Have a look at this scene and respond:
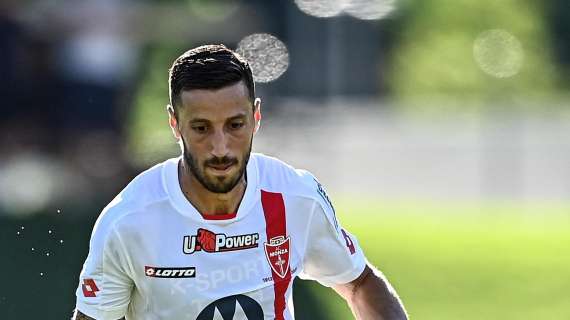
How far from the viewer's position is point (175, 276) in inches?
165

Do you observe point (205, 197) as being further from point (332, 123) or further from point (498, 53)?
point (332, 123)

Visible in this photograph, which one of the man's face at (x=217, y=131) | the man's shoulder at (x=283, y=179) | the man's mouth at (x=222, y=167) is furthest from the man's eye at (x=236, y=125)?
the man's shoulder at (x=283, y=179)

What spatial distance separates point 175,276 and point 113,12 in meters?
12.6

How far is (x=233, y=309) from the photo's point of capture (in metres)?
4.23

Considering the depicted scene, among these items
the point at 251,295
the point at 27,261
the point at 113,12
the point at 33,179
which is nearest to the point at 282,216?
the point at 251,295

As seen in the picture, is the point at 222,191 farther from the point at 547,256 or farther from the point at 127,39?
the point at 127,39

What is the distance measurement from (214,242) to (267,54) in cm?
1127

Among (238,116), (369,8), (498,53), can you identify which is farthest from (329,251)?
(498,53)

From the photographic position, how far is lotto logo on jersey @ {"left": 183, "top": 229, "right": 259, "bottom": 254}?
13.8ft

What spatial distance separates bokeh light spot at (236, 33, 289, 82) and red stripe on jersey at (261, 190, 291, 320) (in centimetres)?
893

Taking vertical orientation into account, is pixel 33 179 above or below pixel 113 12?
below

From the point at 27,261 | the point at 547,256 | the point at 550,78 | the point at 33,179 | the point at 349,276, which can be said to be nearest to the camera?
the point at 349,276

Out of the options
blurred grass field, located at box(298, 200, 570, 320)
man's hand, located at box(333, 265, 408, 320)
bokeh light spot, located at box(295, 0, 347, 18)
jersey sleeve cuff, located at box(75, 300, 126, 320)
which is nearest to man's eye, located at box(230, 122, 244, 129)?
jersey sleeve cuff, located at box(75, 300, 126, 320)

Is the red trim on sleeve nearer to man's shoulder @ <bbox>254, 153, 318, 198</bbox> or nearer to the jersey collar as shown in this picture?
the jersey collar
